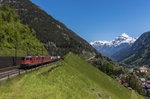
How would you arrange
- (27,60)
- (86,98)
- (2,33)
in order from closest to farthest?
1. (86,98)
2. (27,60)
3. (2,33)

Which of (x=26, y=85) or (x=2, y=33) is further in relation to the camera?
(x=2, y=33)

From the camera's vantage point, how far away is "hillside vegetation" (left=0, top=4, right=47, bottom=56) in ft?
137

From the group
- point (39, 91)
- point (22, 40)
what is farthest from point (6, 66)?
point (39, 91)

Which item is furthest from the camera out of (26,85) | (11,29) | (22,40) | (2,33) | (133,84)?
(133,84)

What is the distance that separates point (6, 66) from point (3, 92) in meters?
27.9

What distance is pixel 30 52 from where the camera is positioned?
52.5m

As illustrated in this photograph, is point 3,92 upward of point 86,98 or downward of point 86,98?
upward

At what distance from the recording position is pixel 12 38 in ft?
150

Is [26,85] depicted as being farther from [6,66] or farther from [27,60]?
[6,66]

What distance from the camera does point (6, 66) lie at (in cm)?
3809

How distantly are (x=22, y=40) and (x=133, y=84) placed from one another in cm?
12645

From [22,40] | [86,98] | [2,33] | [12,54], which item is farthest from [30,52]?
[86,98]

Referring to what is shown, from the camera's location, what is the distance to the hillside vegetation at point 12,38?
4175 centimetres

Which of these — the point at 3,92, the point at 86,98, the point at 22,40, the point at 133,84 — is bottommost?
the point at 133,84
